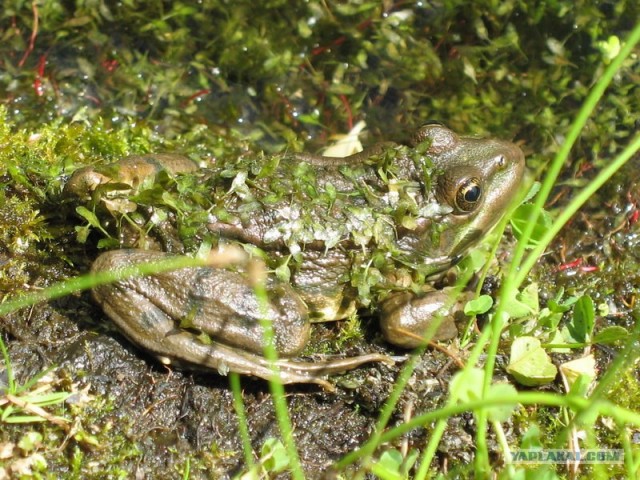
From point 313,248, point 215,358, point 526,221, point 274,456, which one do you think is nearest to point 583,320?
point 526,221

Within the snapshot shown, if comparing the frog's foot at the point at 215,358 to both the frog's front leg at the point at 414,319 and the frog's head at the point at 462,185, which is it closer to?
the frog's front leg at the point at 414,319

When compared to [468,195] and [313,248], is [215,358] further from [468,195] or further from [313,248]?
[468,195]

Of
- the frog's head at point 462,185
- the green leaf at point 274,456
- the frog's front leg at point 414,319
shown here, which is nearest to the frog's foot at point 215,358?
the green leaf at point 274,456

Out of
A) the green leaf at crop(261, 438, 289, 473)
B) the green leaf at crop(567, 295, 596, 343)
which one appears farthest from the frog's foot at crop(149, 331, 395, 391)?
the green leaf at crop(567, 295, 596, 343)

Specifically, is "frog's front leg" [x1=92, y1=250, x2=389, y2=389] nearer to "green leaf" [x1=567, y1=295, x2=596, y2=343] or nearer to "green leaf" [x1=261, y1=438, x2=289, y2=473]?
"green leaf" [x1=261, y1=438, x2=289, y2=473]

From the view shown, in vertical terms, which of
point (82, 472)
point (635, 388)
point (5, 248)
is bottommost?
point (82, 472)

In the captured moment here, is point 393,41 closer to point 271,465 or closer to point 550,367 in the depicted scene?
point 550,367

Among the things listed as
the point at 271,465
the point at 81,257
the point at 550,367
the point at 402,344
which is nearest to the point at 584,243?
the point at 550,367
